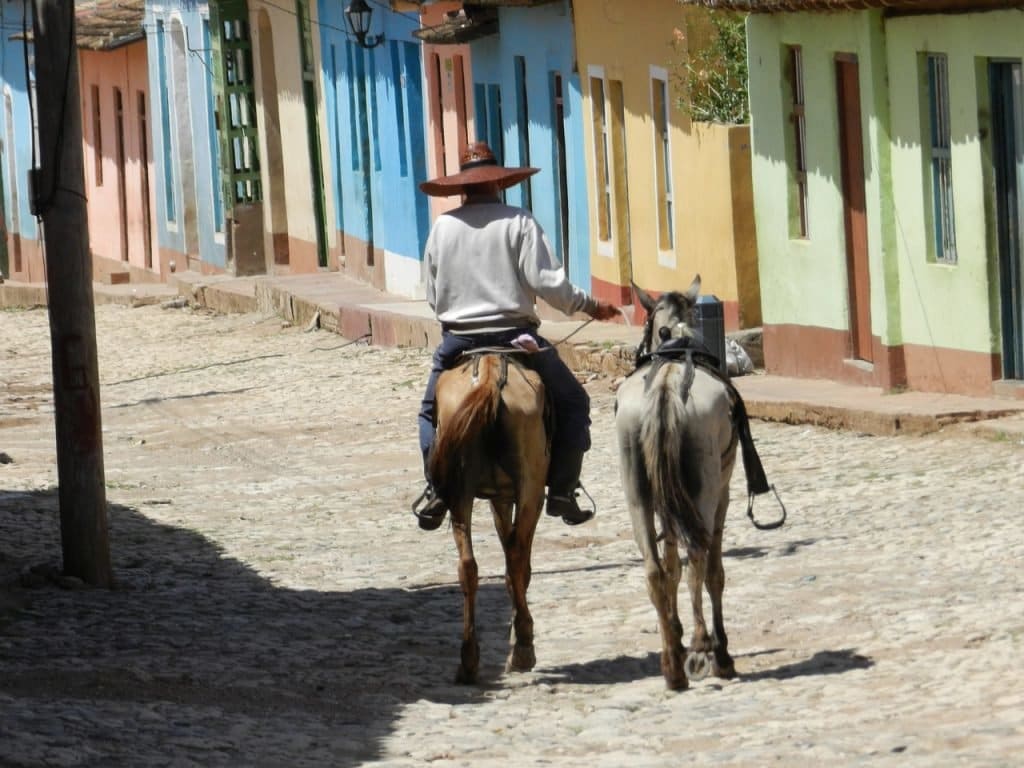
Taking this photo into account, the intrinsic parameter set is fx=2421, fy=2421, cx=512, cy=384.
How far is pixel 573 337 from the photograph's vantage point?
21359 mm


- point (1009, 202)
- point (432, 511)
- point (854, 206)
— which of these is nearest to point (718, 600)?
point (432, 511)

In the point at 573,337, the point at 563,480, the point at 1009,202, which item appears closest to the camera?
the point at 563,480

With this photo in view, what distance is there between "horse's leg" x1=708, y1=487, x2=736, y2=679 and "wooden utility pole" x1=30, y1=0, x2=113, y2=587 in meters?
3.65

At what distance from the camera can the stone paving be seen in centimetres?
800

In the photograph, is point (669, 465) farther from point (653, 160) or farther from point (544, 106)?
point (544, 106)

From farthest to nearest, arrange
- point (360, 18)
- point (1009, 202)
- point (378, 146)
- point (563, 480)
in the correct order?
point (378, 146)
point (360, 18)
point (1009, 202)
point (563, 480)

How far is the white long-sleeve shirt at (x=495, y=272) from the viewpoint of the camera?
31.4ft

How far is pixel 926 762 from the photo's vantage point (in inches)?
280

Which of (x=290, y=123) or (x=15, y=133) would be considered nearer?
(x=290, y=123)

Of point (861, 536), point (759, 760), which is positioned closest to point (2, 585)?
point (861, 536)

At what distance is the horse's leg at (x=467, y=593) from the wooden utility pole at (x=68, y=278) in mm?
2840

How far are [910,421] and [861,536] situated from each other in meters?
3.25

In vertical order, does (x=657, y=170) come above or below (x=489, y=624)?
above

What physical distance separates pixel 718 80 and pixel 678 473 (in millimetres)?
11911
